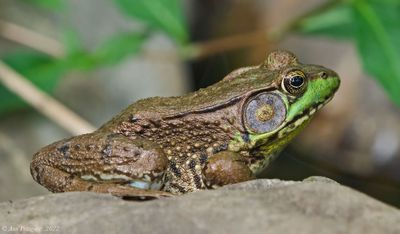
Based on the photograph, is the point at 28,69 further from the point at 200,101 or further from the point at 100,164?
the point at 100,164

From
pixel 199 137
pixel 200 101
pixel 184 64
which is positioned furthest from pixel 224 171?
pixel 184 64

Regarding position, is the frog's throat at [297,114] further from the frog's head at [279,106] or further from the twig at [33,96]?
the twig at [33,96]

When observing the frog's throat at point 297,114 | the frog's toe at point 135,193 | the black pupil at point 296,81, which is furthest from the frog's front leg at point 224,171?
the black pupil at point 296,81

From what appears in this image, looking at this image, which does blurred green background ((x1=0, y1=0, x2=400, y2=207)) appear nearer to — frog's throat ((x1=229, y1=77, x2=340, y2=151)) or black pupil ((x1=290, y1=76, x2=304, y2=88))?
frog's throat ((x1=229, y1=77, x2=340, y2=151))

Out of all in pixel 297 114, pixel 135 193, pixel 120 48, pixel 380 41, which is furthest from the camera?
pixel 120 48

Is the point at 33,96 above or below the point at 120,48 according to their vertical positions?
below
